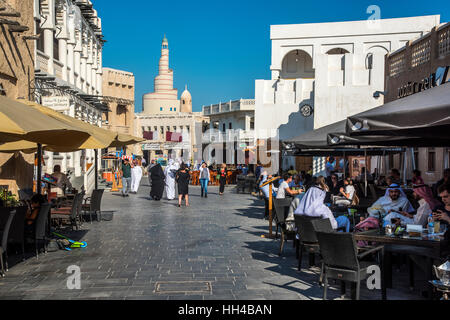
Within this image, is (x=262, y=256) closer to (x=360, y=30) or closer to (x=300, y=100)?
(x=300, y=100)

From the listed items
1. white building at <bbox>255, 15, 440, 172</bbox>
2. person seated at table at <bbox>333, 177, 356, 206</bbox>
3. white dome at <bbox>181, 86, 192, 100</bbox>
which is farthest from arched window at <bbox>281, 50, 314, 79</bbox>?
white dome at <bbox>181, 86, 192, 100</bbox>

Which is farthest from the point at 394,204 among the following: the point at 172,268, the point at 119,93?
the point at 119,93

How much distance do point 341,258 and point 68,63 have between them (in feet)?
68.0

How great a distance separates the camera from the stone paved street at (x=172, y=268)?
20.1ft

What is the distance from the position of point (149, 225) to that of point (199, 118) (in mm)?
61835

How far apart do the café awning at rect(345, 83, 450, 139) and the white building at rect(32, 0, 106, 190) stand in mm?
10307

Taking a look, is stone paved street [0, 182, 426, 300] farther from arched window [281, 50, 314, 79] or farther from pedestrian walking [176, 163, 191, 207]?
arched window [281, 50, 314, 79]

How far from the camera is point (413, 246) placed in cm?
639

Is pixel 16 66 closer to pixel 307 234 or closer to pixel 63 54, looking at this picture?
pixel 307 234

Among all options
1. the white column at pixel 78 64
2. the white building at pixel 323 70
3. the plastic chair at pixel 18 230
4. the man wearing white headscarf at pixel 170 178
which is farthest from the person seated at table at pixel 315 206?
the white column at pixel 78 64

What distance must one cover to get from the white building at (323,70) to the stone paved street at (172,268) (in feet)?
55.8

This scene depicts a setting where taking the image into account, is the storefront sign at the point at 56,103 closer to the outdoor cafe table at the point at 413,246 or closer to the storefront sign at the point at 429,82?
the storefront sign at the point at 429,82

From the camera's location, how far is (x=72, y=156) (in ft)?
78.3

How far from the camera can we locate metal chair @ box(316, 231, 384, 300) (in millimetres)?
5465
